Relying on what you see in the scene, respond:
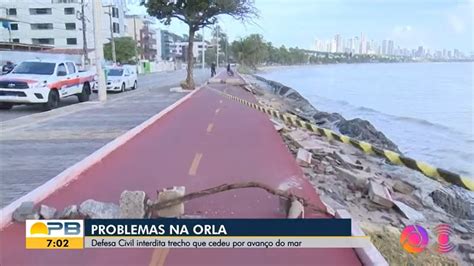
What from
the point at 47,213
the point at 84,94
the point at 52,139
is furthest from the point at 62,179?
the point at 84,94

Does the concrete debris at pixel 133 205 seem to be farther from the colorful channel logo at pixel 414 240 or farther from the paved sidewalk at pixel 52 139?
the colorful channel logo at pixel 414 240

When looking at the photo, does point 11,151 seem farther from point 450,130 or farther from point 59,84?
point 450,130

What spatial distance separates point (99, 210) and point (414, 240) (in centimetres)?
404

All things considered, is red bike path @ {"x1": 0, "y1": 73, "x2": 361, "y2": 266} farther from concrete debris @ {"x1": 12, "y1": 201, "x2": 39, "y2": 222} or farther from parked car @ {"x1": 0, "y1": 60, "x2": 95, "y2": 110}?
parked car @ {"x1": 0, "y1": 60, "x2": 95, "y2": 110}

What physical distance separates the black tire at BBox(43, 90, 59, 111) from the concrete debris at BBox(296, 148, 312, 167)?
1104cm

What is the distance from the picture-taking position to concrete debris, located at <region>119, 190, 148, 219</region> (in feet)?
17.5

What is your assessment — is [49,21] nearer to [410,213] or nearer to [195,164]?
[195,164]

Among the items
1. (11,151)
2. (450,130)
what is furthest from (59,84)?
(450,130)

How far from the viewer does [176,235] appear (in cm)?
496

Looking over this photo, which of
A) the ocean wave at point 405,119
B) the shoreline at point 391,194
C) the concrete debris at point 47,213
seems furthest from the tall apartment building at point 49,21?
the concrete debris at point 47,213

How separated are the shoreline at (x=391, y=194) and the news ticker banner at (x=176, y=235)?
1.10 m

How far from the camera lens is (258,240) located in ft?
16.5

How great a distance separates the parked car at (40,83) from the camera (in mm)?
17141

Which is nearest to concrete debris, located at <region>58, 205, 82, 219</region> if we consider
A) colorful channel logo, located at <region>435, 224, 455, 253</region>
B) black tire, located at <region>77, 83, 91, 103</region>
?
colorful channel logo, located at <region>435, 224, 455, 253</region>
